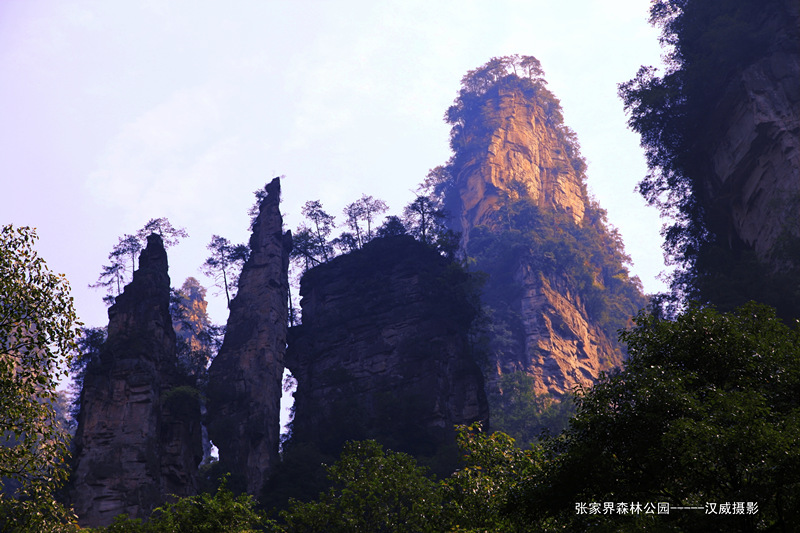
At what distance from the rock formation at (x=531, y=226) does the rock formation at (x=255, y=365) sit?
27181mm

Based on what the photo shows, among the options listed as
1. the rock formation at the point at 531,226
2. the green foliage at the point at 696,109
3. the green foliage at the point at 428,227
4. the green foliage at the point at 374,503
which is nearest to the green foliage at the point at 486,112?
the rock formation at the point at 531,226

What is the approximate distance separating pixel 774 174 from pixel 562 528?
27803 mm

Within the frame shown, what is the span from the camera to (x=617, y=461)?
13.5 metres

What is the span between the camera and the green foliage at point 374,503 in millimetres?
22938

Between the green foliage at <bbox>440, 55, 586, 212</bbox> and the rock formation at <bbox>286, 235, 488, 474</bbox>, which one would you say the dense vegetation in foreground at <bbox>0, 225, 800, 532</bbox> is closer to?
the rock formation at <bbox>286, 235, 488, 474</bbox>

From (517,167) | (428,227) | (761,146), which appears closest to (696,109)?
(761,146)

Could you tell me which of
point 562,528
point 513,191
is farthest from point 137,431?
point 513,191

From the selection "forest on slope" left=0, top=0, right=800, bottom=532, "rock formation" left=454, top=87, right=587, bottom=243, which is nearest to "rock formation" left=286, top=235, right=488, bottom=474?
"forest on slope" left=0, top=0, right=800, bottom=532

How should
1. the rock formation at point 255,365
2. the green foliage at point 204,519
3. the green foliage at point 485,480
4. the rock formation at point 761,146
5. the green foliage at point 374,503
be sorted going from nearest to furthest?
the green foliage at point 485,480 < the green foliage at point 204,519 < the green foliage at point 374,503 < the rock formation at point 761,146 < the rock formation at point 255,365

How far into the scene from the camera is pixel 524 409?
214ft

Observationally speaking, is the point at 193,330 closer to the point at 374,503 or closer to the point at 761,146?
the point at 374,503

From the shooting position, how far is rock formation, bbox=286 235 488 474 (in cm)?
4697

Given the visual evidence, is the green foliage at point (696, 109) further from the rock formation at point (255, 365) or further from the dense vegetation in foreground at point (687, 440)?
the rock formation at point (255, 365)

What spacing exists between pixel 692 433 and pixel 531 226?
78.4 m
